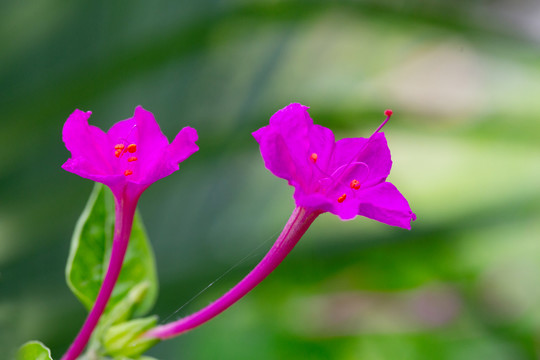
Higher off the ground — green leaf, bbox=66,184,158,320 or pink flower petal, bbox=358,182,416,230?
pink flower petal, bbox=358,182,416,230

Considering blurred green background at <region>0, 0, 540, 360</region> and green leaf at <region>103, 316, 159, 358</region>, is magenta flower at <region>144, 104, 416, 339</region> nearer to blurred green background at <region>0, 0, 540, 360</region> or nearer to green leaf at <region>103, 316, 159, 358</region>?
green leaf at <region>103, 316, 159, 358</region>

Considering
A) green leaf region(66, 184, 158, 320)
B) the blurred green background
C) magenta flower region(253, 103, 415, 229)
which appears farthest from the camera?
the blurred green background

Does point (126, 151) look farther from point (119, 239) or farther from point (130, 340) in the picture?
point (130, 340)

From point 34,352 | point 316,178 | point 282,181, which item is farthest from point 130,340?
point 282,181

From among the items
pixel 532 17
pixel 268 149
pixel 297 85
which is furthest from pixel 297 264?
pixel 532 17

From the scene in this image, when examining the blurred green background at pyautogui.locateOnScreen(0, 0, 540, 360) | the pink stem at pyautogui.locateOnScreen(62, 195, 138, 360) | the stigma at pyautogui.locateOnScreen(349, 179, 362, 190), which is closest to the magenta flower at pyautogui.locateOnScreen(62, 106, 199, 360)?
the pink stem at pyautogui.locateOnScreen(62, 195, 138, 360)

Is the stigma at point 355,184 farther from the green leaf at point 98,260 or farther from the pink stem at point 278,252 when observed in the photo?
the green leaf at point 98,260

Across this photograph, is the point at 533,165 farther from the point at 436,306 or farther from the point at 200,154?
the point at 200,154
